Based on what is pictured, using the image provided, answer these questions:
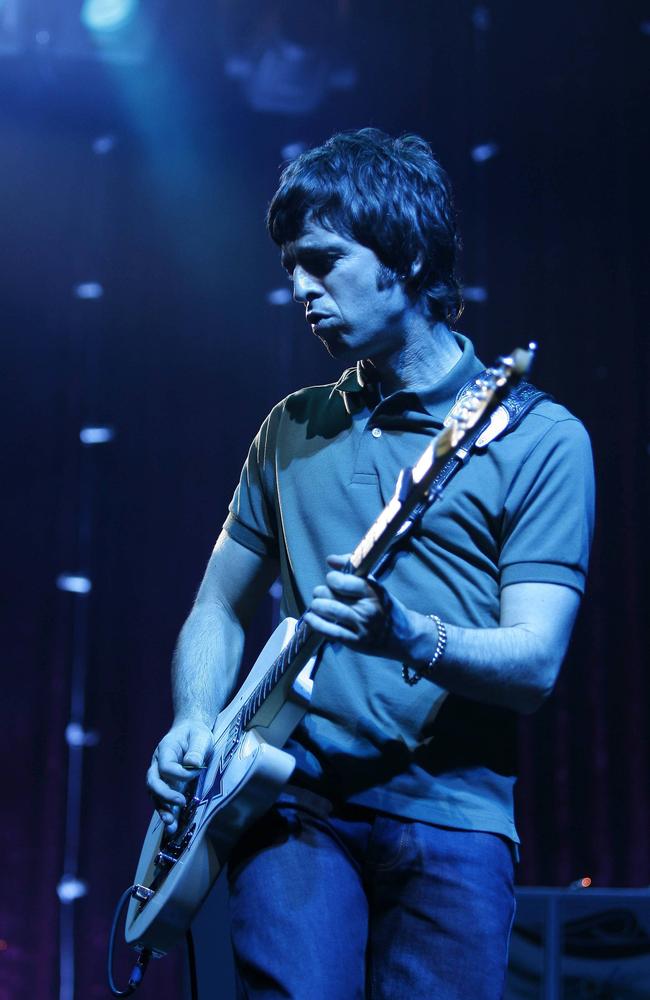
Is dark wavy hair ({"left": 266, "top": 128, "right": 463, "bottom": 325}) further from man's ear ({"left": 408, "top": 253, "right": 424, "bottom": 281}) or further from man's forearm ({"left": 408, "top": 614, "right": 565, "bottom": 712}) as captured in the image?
man's forearm ({"left": 408, "top": 614, "right": 565, "bottom": 712})

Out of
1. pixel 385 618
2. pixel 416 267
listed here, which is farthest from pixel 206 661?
pixel 416 267

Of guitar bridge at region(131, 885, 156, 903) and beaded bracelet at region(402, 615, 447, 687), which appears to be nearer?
beaded bracelet at region(402, 615, 447, 687)

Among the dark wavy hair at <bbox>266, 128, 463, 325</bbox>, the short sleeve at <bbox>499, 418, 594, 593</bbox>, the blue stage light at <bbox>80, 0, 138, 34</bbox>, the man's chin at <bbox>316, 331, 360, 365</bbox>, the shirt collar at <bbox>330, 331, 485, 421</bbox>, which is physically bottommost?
the short sleeve at <bbox>499, 418, 594, 593</bbox>

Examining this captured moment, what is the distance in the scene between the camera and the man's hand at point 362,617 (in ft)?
4.81

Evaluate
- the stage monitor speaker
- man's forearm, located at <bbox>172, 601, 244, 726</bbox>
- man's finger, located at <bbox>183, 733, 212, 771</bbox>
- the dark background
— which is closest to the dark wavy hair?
man's forearm, located at <bbox>172, 601, 244, 726</bbox>

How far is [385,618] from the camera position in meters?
1.47

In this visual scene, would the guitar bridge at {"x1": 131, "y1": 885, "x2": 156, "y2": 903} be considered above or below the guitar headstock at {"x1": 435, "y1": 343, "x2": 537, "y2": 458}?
below

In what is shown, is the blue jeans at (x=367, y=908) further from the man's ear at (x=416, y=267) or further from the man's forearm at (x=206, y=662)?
the man's ear at (x=416, y=267)

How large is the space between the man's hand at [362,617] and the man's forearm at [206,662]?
24.4 inches

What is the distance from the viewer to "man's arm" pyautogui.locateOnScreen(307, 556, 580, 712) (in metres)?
1.47

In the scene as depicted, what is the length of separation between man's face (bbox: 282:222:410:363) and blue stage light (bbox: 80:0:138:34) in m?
3.17

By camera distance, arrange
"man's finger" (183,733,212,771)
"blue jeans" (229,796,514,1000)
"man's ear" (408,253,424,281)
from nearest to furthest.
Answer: "blue jeans" (229,796,514,1000) → "man's finger" (183,733,212,771) → "man's ear" (408,253,424,281)

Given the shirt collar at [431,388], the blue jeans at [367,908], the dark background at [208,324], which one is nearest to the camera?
the blue jeans at [367,908]

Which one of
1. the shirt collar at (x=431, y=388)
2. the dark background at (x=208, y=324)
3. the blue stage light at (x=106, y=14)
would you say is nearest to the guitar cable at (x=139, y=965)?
the shirt collar at (x=431, y=388)
